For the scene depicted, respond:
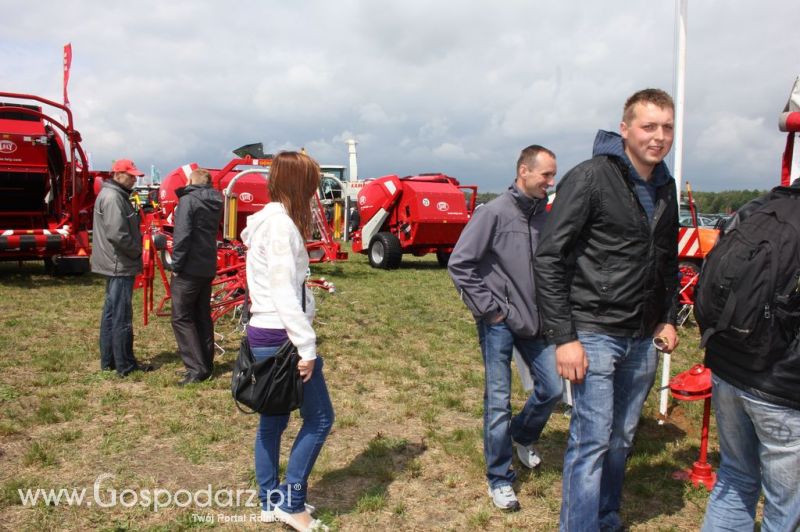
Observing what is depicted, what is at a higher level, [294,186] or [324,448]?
[294,186]

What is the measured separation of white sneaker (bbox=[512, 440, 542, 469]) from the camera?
139 inches

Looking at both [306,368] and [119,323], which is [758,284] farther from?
[119,323]

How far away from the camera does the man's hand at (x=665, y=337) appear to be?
2477 mm

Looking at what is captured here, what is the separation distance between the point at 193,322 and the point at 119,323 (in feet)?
2.13

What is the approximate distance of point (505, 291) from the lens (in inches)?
120

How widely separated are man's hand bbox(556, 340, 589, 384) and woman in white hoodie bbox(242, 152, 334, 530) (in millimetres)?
988

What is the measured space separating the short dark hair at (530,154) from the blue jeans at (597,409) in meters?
1.08

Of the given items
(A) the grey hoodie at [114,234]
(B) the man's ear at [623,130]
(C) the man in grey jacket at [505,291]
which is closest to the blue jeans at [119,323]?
(A) the grey hoodie at [114,234]

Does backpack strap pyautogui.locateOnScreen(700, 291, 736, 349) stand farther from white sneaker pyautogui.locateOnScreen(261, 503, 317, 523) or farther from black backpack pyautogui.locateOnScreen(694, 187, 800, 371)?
white sneaker pyautogui.locateOnScreen(261, 503, 317, 523)

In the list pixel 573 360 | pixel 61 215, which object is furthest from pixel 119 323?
pixel 61 215

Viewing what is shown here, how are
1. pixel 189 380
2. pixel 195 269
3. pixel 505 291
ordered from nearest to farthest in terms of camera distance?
1. pixel 505 291
2. pixel 195 269
3. pixel 189 380

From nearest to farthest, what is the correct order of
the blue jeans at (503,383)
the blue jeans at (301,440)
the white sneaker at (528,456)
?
the blue jeans at (301,440)
the blue jeans at (503,383)
the white sneaker at (528,456)

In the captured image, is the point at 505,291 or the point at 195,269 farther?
the point at 195,269

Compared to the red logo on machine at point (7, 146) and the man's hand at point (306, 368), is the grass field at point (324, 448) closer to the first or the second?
the man's hand at point (306, 368)
